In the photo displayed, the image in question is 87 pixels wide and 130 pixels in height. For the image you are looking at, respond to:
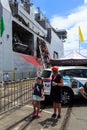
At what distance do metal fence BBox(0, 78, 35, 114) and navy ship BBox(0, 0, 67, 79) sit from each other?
14611mm

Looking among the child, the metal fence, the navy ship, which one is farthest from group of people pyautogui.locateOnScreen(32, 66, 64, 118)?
the navy ship

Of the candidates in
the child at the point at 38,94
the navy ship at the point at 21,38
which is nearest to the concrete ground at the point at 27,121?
the child at the point at 38,94

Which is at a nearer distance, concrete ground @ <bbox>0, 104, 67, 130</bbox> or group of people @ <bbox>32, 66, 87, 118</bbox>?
concrete ground @ <bbox>0, 104, 67, 130</bbox>

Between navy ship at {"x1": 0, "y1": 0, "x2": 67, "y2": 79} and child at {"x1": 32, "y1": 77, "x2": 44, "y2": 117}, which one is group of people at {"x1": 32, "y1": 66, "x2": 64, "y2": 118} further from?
navy ship at {"x1": 0, "y1": 0, "x2": 67, "y2": 79}

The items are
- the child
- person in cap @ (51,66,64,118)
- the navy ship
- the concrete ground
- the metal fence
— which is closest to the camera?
the concrete ground

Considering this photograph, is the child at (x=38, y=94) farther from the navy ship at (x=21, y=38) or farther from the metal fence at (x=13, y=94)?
the navy ship at (x=21, y=38)

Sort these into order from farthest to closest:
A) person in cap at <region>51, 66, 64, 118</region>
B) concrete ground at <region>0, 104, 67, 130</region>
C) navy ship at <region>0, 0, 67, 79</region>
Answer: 1. navy ship at <region>0, 0, 67, 79</region>
2. person in cap at <region>51, 66, 64, 118</region>
3. concrete ground at <region>0, 104, 67, 130</region>

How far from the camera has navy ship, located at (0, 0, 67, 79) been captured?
36366mm

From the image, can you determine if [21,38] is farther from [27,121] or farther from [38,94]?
[27,121]

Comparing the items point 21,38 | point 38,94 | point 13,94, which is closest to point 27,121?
point 38,94

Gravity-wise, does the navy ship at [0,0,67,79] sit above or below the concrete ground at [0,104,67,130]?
above

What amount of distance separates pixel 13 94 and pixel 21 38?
127 feet

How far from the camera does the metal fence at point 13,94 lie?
39.9 ft

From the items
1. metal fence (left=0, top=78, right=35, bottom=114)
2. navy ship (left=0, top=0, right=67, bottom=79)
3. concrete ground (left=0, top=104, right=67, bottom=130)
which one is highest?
navy ship (left=0, top=0, right=67, bottom=79)
